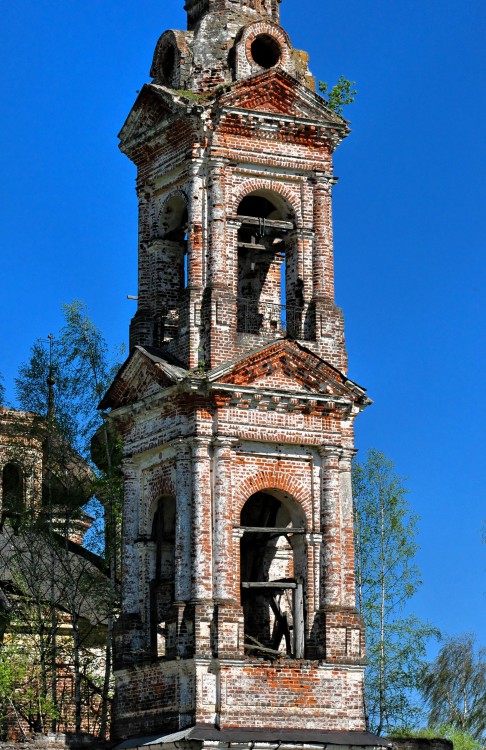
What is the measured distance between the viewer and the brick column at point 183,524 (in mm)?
27000

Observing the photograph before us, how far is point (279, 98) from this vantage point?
29.1 metres

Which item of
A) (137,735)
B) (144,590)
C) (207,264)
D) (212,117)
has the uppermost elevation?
(212,117)

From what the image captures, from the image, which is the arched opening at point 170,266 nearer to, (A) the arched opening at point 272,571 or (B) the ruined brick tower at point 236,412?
(B) the ruined brick tower at point 236,412

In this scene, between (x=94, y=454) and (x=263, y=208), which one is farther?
(x=94, y=454)

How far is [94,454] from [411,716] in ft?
24.0

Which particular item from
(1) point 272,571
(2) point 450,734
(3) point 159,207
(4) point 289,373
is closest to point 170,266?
(3) point 159,207

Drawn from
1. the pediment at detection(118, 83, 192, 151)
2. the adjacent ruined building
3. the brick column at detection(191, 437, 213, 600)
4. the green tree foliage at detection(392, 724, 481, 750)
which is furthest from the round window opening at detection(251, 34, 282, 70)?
the green tree foliage at detection(392, 724, 481, 750)

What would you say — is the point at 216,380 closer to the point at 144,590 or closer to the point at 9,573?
the point at 144,590

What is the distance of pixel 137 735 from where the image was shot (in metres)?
27.7

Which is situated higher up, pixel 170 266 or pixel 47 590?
pixel 170 266

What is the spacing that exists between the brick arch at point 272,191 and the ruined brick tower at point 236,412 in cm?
3

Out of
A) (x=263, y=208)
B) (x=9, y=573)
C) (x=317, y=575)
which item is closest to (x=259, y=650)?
(x=317, y=575)

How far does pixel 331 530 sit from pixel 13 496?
9025mm

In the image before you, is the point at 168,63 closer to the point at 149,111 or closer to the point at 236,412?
the point at 149,111
